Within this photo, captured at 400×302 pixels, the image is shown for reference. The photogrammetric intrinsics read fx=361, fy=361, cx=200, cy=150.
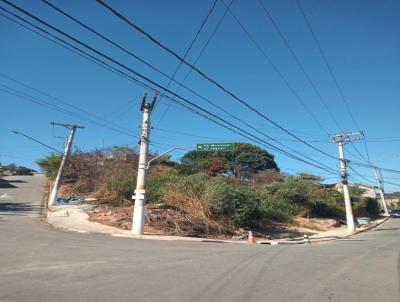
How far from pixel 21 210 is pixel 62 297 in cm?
2220

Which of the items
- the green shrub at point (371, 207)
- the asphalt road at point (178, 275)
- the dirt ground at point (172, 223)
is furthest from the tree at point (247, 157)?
the asphalt road at point (178, 275)

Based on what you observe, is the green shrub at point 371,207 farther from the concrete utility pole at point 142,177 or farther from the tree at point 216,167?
the concrete utility pole at point 142,177

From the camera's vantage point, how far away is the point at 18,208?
87.0 ft

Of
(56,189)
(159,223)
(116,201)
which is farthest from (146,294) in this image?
(56,189)

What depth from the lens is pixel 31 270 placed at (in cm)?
812

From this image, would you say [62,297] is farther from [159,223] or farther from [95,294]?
[159,223]

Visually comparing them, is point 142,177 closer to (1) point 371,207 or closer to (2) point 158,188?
(2) point 158,188

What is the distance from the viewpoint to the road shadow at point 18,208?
24.2 m

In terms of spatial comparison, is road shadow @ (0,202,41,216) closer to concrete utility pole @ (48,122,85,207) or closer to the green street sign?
concrete utility pole @ (48,122,85,207)

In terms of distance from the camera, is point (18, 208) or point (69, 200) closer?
point (18, 208)

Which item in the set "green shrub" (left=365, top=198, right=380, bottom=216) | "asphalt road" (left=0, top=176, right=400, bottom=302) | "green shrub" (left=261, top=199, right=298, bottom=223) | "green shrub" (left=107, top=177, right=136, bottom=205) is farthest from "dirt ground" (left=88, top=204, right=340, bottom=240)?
"green shrub" (left=365, top=198, right=380, bottom=216)

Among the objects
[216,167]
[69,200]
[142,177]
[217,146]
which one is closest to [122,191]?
[69,200]

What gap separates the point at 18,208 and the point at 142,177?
1315 centimetres

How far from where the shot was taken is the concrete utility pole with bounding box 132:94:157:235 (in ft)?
60.1
